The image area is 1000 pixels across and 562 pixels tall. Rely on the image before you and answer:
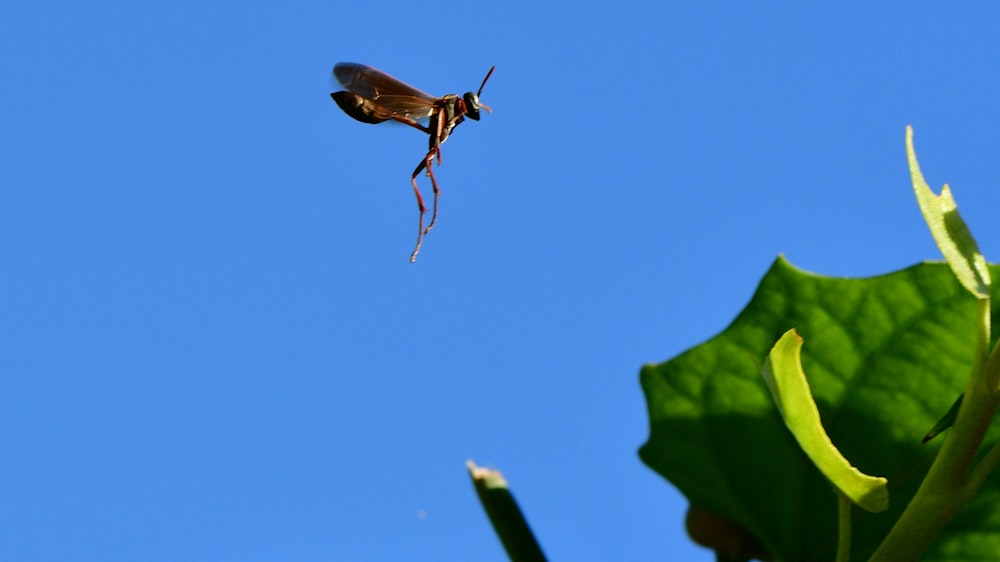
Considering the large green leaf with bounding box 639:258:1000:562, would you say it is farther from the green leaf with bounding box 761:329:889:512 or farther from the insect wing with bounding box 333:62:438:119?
the insect wing with bounding box 333:62:438:119

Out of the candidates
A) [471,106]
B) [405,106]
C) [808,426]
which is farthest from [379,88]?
[808,426]

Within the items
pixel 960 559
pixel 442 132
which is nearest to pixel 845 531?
pixel 960 559

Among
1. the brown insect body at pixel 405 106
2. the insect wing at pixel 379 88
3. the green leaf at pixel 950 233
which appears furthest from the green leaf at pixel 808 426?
the insect wing at pixel 379 88

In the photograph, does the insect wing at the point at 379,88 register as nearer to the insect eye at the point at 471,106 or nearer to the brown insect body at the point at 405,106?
the brown insect body at the point at 405,106

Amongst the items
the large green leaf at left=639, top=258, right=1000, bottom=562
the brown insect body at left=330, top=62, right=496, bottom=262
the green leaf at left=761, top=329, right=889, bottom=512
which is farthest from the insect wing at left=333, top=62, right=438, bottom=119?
the green leaf at left=761, top=329, right=889, bottom=512

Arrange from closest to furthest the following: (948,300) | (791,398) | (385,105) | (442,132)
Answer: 1. (791,398)
2. (948,300)
3. (385,105)
4. (442,132)

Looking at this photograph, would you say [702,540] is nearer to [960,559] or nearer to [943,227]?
[960,559]

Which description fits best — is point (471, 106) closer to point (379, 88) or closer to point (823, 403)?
point (379, 88)
